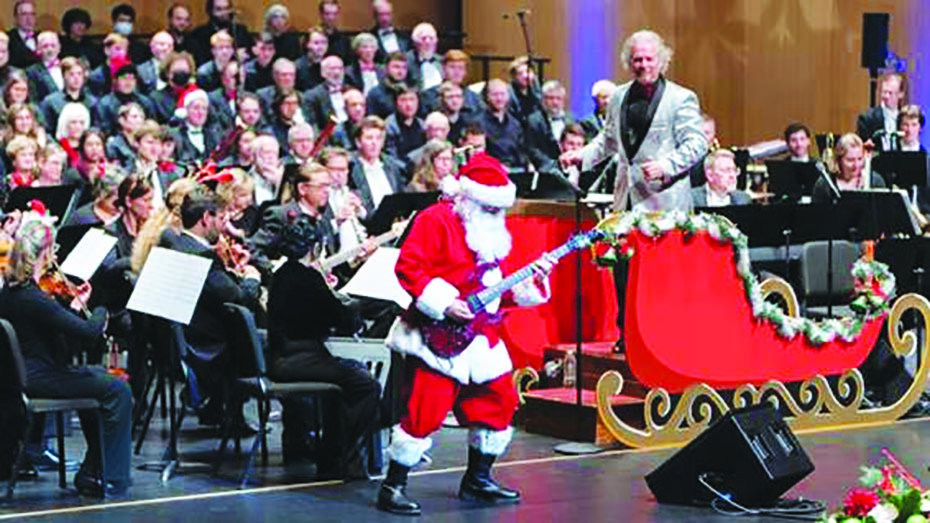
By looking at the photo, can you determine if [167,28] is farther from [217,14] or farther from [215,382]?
[215,382]

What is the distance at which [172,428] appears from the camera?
28.9 feet

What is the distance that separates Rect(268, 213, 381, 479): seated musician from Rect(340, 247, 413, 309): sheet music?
1.09 ft

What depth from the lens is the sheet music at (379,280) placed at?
892 centimetres

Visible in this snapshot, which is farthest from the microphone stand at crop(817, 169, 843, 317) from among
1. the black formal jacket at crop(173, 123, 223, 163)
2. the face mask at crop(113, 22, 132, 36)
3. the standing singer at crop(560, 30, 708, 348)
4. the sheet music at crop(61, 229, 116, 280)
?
the face mask at crop(113, 22, 132, 36)

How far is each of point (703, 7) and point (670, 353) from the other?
28.3 ft

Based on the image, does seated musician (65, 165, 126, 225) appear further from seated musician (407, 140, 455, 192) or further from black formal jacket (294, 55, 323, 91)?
black formal jacket (294, 55, 323, 91)

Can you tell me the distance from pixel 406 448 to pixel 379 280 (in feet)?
4.39

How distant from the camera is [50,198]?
10.5 m

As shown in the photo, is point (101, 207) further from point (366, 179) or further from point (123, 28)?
point (123, 28)

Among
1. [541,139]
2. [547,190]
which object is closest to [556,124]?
[541,139]

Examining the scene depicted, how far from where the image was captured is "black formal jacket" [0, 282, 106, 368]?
800 centimetres

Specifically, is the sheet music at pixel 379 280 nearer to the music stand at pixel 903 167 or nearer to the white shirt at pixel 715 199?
the white shirt at pixel 715 199

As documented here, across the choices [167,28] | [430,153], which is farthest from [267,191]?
[167,28]

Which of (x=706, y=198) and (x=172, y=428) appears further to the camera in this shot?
(x=706, y=198)
